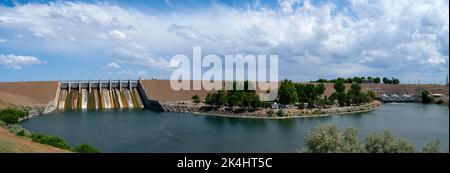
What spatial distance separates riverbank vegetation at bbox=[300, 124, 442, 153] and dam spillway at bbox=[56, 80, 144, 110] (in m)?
55.0

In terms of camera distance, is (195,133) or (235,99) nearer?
(195,133)

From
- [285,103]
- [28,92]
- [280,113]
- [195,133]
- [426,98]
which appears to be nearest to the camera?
[195,133]

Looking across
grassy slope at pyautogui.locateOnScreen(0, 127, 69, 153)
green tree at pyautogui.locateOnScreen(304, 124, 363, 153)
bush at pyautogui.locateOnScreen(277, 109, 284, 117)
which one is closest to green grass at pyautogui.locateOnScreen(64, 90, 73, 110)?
bush at pyautogui.locateOnScreen(277, 109, 284, 117)

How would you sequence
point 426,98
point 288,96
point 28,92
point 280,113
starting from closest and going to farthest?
point 280,113 < point 288,96 < point 28,92 < point 426,98

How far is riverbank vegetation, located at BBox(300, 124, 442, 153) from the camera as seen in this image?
14.4m

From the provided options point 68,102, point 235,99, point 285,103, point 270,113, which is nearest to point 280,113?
point 270,113

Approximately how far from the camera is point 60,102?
67062 millimetres

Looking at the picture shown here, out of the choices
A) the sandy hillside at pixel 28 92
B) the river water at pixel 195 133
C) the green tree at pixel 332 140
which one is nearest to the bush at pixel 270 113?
the river water at pixel 195 133

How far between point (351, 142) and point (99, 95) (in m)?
60.8

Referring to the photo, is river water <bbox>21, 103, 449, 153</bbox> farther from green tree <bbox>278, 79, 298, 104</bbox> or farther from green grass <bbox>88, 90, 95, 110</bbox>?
green grass <bbox>88, 90, 95, 110</bbox>

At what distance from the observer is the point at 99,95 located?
70.9 metres

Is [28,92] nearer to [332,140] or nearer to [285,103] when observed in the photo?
[285,103]

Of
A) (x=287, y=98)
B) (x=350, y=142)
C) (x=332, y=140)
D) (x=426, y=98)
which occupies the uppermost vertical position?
(x=287, y=98)
